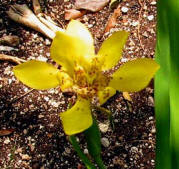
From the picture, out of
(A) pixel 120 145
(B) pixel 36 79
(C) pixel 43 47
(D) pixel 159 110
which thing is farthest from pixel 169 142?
(C) pixel 43 47

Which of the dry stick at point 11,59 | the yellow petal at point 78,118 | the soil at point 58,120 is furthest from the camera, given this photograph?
the dry stick at point 11,59

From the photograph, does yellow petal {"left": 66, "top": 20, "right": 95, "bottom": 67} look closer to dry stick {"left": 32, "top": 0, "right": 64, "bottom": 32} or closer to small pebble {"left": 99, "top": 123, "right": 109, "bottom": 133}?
small pebble {"left": 99, "top": 123, "right": 109, "bottom": 133}

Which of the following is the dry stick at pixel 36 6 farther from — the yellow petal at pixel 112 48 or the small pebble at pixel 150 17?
the yellow petal at pixel 112 48

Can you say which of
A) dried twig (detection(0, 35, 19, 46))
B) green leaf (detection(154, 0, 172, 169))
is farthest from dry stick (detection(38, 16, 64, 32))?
green leaf (detection(154, 0, 172, 169))

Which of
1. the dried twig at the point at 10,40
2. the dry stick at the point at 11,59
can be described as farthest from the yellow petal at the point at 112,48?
the dried twig at the point at 10,40

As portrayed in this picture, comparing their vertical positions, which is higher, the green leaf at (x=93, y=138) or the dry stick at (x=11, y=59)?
the green leaf at (x=93, y=138)

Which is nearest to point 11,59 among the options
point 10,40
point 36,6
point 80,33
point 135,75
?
point 10,40
